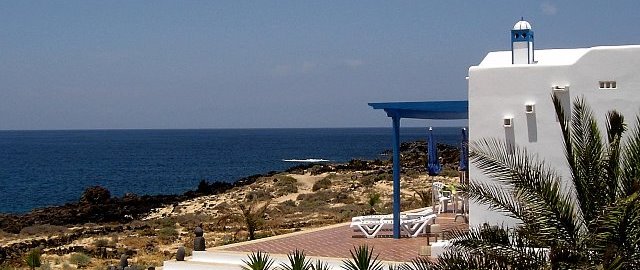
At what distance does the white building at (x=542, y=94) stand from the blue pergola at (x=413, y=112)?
1039 millimetres

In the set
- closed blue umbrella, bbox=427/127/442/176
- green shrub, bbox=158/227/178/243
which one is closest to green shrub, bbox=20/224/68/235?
green shrub, bbox=158/227/178/243

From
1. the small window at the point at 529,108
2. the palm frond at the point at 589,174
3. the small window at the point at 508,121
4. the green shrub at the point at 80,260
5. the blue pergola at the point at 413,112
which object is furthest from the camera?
the green shrub at the point at 80,260

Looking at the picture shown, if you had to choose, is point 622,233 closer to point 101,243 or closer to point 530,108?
point 530,108

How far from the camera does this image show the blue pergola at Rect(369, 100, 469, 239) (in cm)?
1570

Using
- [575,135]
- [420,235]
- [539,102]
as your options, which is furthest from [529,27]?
[575,135]

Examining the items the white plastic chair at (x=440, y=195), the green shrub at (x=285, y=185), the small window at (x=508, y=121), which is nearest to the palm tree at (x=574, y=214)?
the small window at (x=508, y=121)

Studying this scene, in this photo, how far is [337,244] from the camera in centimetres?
Answer: 1667

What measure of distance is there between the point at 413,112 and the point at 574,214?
7.55 meters

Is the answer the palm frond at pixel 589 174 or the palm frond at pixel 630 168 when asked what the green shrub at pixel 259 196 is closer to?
the palm frond at pixel 589 174

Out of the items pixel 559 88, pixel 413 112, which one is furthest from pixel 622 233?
pixel 413 112

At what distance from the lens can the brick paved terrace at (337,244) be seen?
15211 millimetres

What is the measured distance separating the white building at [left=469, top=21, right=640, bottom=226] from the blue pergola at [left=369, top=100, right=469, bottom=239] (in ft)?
3.41

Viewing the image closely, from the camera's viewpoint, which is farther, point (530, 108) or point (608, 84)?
point (530, 108)

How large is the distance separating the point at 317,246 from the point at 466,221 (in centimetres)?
353
